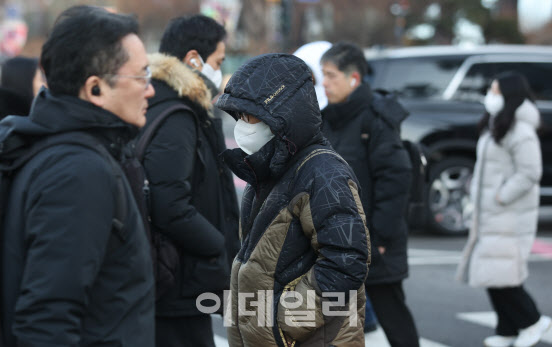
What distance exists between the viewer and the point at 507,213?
Result: 544 centimetres

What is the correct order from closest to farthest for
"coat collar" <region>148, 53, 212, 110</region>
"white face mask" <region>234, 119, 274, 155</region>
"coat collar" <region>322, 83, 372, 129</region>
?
"white face mask" <region>234, 119, 274, 155</region>, "coat collar" <region>148, 53, 212, 110</region>, "coat collar" <region>322, 83, 372, 129</region>

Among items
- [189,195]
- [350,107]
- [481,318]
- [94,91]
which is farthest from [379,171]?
[94,91]

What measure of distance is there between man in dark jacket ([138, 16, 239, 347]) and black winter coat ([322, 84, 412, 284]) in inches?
38.0

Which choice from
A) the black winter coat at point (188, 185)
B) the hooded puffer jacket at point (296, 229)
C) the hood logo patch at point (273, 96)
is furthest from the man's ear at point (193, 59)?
the hood logo patch at point (273, 96)

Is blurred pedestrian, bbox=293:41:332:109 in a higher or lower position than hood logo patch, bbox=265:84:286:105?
lower

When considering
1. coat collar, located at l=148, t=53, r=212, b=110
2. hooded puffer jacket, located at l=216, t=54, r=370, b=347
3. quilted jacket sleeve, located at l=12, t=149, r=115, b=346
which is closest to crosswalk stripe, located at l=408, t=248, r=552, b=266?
coat collar, located at l=148, t=53, r=212, b=110

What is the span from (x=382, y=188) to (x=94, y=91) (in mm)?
2458

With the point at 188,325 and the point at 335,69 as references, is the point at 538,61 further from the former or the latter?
the point at 188,325

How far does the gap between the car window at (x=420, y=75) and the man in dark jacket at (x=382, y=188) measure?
4962 mm

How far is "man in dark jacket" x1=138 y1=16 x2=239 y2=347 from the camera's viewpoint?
336 centimetres

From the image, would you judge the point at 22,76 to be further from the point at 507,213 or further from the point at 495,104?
the point at 507,213

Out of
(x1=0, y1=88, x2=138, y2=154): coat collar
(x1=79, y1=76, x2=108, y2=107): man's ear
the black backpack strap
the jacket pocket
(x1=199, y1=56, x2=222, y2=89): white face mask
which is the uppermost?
(x1=79, y1=76, x2=108, y2=107): man's ear

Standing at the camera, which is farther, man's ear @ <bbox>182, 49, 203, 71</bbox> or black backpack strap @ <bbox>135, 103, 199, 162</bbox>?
man's ear @ <bbox>182, 49, 203, 71</bbox>

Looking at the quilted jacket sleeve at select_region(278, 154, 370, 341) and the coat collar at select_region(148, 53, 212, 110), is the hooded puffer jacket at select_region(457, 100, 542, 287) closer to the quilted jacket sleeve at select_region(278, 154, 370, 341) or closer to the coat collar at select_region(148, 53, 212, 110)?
the coat collar at select_region(148, 53, 212, 110)
